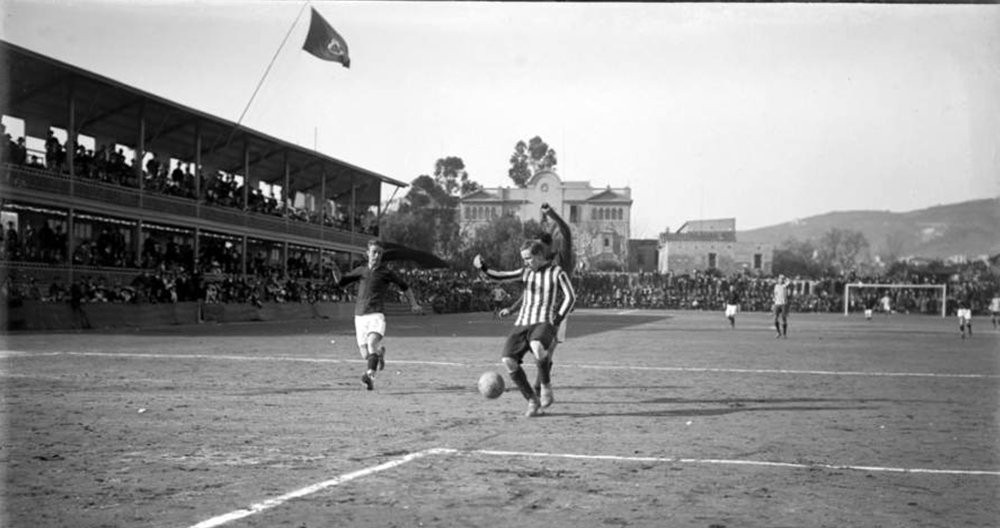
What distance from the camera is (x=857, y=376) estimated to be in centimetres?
1677

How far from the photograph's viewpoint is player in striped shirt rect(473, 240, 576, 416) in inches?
435

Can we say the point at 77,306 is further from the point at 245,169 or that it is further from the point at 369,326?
the point at 369,326

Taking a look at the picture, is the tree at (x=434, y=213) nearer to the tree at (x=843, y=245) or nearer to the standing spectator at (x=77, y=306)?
the standing spectator at (x=77, y=306)

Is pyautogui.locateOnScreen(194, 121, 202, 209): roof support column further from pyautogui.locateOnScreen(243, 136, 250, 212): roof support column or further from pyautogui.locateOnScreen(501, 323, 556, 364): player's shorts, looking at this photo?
pyautogui.locateOnScreen(501, 323, 556, 364): player's shorts

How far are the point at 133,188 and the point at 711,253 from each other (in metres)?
86.9

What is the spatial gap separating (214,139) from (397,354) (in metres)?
24.4

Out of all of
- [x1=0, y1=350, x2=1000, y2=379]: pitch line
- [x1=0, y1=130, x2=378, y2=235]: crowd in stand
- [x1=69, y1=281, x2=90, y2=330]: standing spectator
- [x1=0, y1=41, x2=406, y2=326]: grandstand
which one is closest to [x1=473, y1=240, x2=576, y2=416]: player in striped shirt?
[x1=0, y1=350, x2=1000, y2=379]: pitch line

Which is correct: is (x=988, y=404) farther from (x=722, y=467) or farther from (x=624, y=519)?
(x=624, y=519)

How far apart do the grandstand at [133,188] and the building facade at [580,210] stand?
140 ft

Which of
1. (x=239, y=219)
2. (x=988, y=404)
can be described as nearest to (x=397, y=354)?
(x=988, y=404)

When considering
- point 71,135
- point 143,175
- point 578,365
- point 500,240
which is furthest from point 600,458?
point 500,240

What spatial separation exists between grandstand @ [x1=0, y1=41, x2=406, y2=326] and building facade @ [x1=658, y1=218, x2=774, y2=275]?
222ft

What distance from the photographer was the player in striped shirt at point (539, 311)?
11.0m

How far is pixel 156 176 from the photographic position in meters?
36.5
